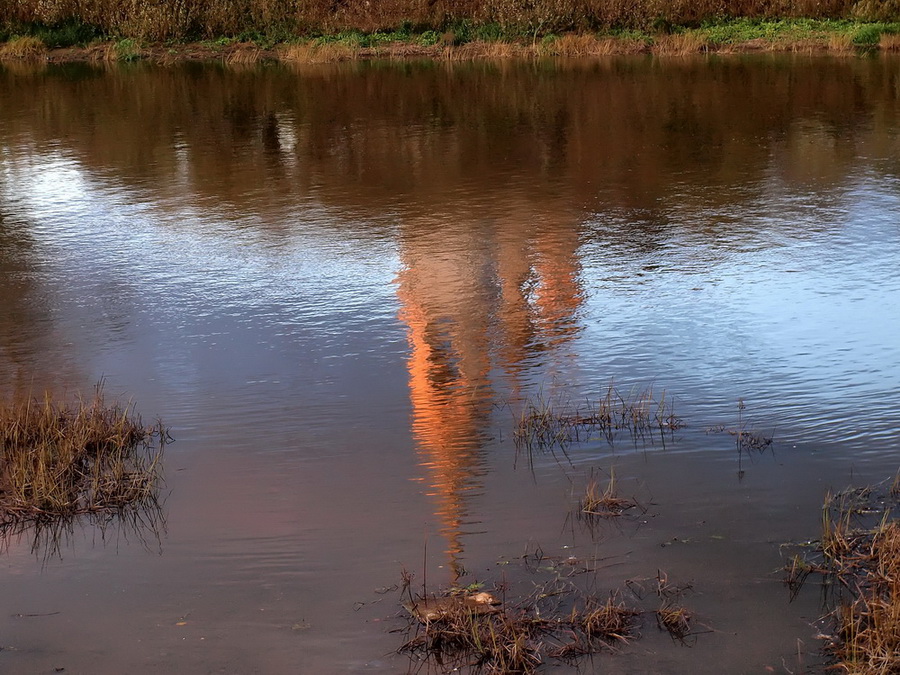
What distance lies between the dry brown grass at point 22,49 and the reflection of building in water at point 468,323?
2668 centimetres

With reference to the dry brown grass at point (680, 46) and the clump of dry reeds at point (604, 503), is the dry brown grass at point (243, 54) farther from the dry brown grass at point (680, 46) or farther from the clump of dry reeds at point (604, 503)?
the clump of dry reeds at point (604, 503)

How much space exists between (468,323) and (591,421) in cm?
206

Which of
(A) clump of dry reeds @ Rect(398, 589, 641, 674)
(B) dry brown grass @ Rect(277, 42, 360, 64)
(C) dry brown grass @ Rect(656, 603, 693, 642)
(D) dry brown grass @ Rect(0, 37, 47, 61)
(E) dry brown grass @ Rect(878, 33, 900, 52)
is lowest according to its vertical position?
(C) dry brown grass @ Rect(656, 603, 693, 642)

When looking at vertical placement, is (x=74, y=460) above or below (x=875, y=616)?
above

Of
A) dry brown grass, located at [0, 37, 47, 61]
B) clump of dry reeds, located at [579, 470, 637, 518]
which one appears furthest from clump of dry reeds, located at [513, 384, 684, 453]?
dry brown grass, located at [0, 37, 47, 61]

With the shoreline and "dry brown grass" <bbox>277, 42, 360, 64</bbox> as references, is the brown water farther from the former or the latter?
"dry brown grass" <bbox>277, 42, 360, 64</bbox>

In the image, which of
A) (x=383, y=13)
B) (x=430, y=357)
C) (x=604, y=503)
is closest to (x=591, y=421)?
(x=604, y=503)

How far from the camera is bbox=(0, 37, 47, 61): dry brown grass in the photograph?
34406 millimetres

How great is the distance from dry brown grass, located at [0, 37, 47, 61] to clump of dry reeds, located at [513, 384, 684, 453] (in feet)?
103

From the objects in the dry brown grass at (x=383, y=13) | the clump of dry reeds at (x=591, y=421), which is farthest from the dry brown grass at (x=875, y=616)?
the dry brown grass at (x=383, y=13)

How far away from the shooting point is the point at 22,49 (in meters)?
34.5

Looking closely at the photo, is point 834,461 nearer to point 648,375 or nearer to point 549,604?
point 648,375

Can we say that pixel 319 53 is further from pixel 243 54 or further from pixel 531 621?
pixel 531 621

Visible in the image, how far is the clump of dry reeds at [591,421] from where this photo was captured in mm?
6359
